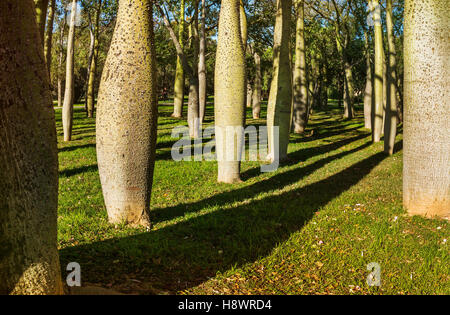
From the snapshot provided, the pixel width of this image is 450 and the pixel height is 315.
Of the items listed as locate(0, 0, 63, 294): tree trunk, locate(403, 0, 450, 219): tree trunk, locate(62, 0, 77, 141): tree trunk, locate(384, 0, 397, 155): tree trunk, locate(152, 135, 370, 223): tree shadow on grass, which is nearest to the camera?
locate(0, 0, 63, 294): tree trunk

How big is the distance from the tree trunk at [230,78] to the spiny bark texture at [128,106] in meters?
3.22

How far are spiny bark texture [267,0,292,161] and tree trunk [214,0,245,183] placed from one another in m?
2.98

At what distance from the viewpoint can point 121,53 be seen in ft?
17.6

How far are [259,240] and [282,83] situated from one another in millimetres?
7324

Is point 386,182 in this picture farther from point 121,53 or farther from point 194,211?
point 121,53

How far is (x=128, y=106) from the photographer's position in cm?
538

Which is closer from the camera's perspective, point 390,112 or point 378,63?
point 390,112

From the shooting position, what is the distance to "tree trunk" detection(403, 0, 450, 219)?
586 centimetres

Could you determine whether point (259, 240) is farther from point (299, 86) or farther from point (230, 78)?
point (299, 86)

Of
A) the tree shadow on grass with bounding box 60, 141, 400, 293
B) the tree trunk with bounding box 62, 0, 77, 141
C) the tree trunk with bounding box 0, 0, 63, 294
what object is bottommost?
the tree shadow on grass with bounding box 60, 141, 400, 293

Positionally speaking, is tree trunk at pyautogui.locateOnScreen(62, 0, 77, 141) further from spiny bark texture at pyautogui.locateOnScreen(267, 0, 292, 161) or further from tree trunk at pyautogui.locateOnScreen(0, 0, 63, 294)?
tree trunk at pyautogui.locateOnScreen(0, 0, 63, 294)

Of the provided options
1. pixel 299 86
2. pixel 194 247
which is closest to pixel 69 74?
pixel 299 86

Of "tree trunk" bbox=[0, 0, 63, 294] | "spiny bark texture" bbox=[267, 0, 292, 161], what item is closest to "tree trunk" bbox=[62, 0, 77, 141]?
"spiny bark texture" bbox=[267, 0, 292, 161]

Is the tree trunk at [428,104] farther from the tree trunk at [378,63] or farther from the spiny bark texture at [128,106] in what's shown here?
the tree trunk at [378,63]
